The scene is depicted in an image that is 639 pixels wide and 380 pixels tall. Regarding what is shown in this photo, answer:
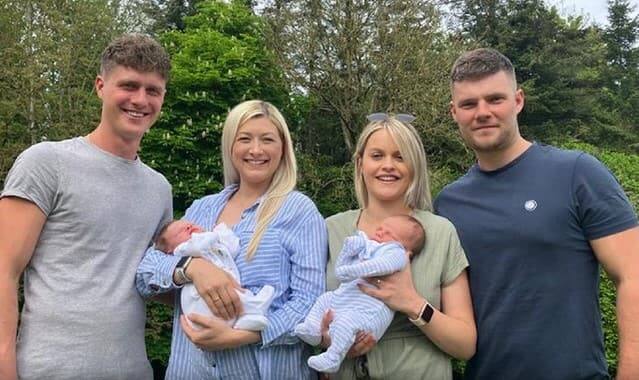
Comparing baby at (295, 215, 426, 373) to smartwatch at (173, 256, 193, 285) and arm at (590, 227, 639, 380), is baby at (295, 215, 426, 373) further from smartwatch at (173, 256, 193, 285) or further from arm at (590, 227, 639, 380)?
arm at (590, 227, 639, 380)

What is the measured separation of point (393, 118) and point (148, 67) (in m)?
1.30

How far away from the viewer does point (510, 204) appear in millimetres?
3062

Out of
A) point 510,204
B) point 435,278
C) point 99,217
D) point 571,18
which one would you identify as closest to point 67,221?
point 99,217

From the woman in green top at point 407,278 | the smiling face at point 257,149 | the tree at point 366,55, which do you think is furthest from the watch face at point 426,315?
the tree at point 366,55

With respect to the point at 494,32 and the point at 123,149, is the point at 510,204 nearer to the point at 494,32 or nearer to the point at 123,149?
the point at 123,149

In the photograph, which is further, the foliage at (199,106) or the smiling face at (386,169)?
the foliage at (199,106)

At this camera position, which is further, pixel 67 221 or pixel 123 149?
pixel 123 149

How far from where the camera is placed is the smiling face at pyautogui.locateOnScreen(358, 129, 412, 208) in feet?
10.1

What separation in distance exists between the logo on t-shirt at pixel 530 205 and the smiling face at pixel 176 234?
1.65m

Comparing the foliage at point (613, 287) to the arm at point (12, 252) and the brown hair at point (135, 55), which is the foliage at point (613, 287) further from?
the arm at point (12, 252)

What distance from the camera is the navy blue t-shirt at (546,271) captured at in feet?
9.50

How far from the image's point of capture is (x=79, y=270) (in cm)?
291

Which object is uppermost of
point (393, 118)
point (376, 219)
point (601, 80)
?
point (601, 80)

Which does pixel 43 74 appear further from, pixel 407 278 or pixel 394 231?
pixel 407 278
